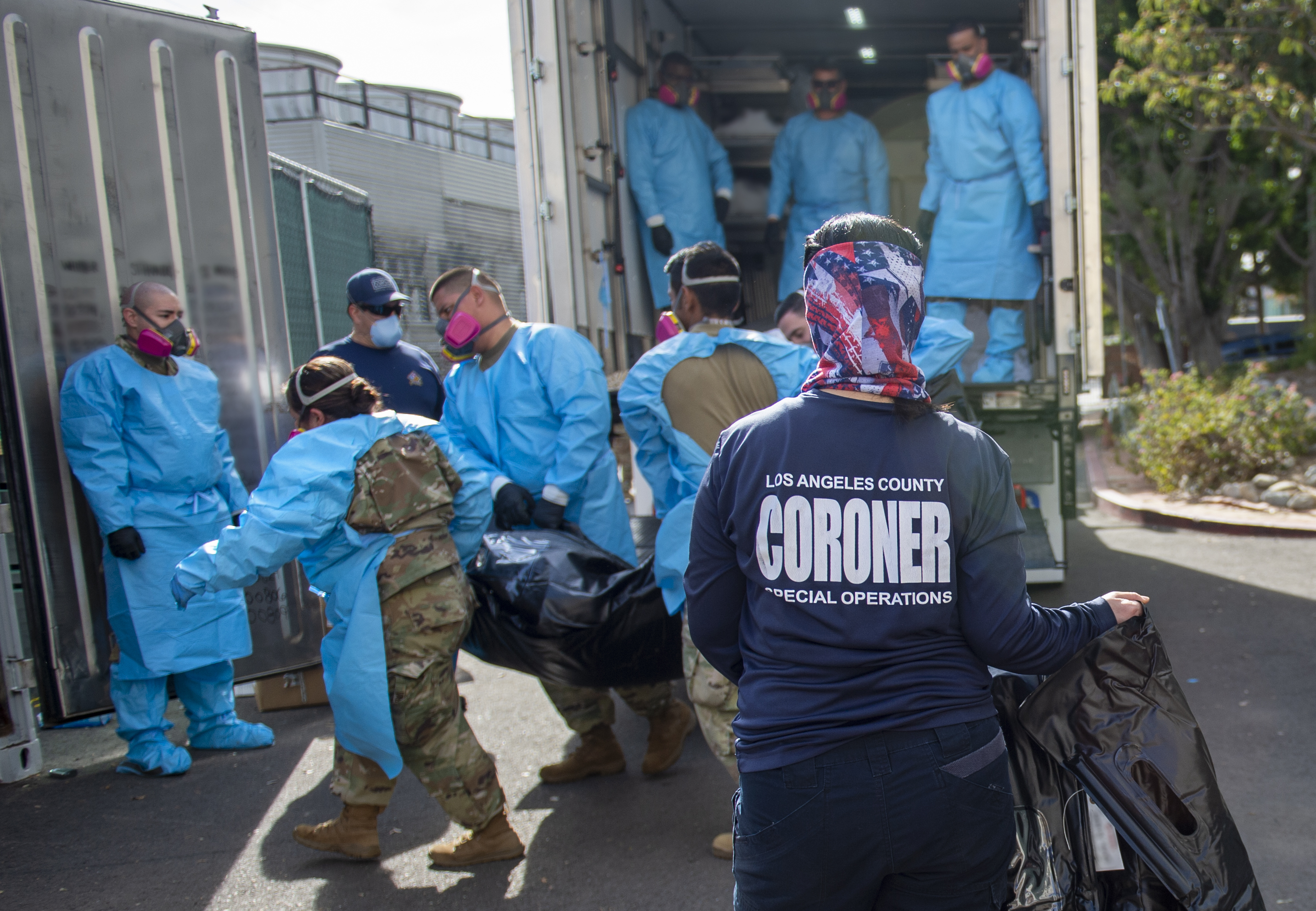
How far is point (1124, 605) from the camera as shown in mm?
1789

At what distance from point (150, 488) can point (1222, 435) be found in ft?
Result: 25.4

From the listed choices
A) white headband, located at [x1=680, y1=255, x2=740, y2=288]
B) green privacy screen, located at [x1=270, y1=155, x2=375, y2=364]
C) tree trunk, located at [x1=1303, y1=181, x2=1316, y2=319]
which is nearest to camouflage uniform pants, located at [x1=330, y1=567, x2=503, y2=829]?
white headband, located at [x1=680, y1=255, x2=740, y2=288]

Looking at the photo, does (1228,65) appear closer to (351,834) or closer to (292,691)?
(292,691)

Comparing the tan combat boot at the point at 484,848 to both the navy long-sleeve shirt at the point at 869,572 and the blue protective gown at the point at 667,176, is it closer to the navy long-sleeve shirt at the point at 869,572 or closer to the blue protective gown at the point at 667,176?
the navy long-sleeve shirt at the point at 869,572

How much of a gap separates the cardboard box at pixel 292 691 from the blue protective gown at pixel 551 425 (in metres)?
1.66

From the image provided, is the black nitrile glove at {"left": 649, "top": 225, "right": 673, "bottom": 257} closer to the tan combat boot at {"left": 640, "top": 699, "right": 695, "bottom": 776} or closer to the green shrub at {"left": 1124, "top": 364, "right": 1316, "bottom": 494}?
the tan combat boot at {"left": 640, "top": 699, "right": 695, "bottom": 776}

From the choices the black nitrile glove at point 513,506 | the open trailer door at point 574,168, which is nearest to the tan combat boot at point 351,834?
the black nitrile glove at point 513,506

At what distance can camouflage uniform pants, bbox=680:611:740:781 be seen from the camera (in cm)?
291

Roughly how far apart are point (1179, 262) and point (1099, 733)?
16785 mm

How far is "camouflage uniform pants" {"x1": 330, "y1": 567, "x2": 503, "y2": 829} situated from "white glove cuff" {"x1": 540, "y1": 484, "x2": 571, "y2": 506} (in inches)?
22.3

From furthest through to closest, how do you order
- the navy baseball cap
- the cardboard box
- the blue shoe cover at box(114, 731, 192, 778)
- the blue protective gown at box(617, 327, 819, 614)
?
1. the cardboard box
2. the navy baseball cap
3. the blue shoe cover at box(114, 731, 192, 778)
4. the blue protective gown at box(617, 327, 819, 614)

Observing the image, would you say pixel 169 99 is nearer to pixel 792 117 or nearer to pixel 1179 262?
pixel 792 117

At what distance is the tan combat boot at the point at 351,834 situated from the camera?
3.13 m

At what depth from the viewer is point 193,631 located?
4.07 metres
